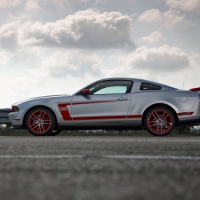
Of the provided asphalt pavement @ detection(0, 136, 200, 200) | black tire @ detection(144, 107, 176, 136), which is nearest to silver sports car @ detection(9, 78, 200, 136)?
black tire @ detection(144, 107, 176, 136)

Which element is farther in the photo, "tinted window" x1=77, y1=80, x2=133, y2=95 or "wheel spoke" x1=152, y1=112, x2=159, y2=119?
"tinted window" x1=77, y1=80, x2=133, y2=95

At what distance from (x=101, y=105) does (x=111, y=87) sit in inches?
22.4

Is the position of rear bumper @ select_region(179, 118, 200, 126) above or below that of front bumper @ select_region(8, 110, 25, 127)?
below

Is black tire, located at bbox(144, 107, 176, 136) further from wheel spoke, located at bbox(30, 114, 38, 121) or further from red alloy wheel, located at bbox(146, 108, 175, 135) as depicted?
wheel spoke, located at bbox(30, 114, 38, 121)

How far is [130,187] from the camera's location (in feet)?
9.16

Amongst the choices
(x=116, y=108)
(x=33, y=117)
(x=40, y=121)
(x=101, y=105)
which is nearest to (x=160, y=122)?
(x=116, y=108)

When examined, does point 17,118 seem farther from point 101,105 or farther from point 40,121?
point 101,105

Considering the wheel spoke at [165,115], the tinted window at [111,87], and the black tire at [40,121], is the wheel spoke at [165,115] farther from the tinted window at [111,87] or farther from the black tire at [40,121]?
the black tire at [40,121]

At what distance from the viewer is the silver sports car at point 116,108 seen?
11.2 meters

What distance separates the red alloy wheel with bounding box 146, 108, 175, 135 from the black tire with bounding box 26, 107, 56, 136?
7.48 ft

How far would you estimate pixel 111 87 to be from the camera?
11719 millimetres

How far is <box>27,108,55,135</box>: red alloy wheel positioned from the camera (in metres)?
11.6

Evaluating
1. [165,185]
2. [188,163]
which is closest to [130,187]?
[165,185]

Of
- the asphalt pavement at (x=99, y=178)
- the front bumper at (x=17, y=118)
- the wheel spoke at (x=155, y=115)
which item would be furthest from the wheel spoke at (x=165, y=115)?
the asphalt pavement at (x=99, y=178)
